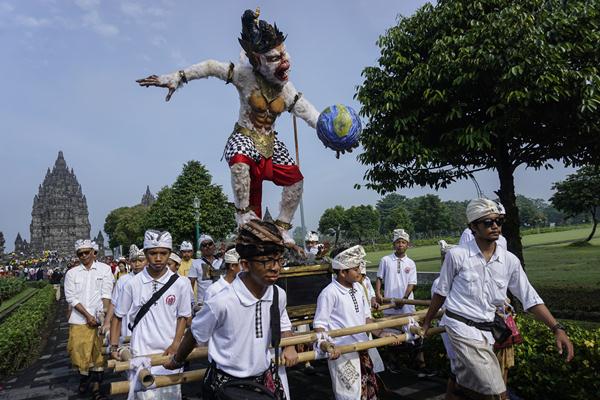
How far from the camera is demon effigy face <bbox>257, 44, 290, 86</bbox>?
609 cm

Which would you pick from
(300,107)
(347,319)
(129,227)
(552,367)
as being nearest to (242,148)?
(300,107)

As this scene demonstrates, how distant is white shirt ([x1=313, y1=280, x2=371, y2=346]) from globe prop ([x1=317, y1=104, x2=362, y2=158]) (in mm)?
1723

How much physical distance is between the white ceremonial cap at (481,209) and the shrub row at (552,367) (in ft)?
7.23

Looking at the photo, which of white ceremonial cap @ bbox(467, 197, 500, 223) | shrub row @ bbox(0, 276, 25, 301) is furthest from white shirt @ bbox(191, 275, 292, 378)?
shrub row @ bbox(0, 276, 25, 301)

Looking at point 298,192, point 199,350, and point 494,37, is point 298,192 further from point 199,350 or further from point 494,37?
point 494,37

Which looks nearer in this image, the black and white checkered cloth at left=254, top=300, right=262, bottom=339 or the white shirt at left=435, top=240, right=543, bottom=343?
the black and white checkered cloth at left=254, top=300, right=262, bottom=339

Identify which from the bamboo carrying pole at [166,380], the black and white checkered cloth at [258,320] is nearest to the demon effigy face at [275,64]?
the black and white checkered cloth at [258,320]

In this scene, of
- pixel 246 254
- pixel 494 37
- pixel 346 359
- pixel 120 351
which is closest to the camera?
pixel 246 254

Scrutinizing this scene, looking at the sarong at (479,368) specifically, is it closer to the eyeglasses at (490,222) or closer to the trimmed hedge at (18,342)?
the eyeglasses at (490,222)

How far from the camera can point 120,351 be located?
4.20 metres

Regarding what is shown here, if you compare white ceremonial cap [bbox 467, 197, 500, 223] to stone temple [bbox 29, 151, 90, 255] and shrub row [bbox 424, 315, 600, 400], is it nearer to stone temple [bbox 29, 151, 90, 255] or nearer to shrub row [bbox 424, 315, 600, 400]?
shrub row [bbox 424, 315, 600, 400]

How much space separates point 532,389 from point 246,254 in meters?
4.31

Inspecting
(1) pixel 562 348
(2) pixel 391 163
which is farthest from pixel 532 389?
(2) pixel 391 163

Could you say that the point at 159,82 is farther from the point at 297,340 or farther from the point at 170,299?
the point at 297,340
